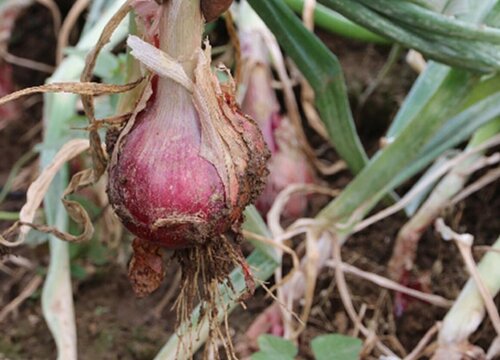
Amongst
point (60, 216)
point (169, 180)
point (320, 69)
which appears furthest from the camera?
point (60, 216)

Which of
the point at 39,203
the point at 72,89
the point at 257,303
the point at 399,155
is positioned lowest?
the point at 257,303

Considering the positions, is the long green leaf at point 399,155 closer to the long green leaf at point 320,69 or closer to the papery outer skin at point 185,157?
the long green leaf at point 320,69

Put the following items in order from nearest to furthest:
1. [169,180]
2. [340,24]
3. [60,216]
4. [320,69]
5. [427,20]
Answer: [169,180] < [427,20] < [320,69] < [60,216] < [340,24]

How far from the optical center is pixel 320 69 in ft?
3.19

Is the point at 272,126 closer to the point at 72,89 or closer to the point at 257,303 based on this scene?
the point at 257,303

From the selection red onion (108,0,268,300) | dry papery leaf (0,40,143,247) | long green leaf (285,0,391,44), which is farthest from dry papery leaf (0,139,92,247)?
long green leaf (285,0,391,44)

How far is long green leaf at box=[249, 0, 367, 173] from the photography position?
896 millimetres

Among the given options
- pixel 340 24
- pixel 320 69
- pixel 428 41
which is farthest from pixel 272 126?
pixel 428 41

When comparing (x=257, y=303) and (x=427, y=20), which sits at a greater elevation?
(x=427, y=20)

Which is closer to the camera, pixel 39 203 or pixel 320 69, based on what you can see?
pixel 39 203

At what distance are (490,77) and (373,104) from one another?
1.54 ft

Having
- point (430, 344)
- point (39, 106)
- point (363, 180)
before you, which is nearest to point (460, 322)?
Result: point (430, 344)

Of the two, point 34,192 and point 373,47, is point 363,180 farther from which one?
point 373,47

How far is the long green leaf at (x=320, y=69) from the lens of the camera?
0.90m
